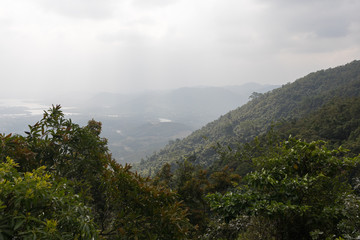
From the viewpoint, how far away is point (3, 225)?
1.94 metres

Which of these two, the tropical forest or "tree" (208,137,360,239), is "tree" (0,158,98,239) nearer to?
the tropical forest

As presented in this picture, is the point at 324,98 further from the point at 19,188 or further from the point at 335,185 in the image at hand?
the point at 19,188

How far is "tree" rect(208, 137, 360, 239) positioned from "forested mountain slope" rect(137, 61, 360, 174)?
5598cm

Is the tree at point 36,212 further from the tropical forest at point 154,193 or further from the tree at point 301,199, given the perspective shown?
the tree at point 301,199

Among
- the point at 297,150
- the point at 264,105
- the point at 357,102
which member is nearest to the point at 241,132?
the point at 264,105

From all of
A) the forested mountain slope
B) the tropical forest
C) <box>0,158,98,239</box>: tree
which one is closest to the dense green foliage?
the tropical forest

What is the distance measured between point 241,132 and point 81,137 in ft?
223

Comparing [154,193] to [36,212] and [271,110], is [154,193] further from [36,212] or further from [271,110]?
[271,110]

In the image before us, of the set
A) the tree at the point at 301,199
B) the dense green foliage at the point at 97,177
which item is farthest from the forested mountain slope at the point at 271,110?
the dense green foliage at the point at 97,177

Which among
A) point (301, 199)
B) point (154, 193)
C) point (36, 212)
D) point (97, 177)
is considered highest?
point (36, 212)

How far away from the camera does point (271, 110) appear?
3115 inches

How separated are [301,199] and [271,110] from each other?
80.8 m

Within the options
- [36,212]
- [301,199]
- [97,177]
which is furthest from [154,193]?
[301,199]

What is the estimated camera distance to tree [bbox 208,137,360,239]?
145 inches
